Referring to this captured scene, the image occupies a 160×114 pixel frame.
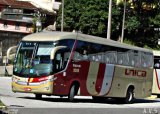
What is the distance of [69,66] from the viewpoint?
2289 cm

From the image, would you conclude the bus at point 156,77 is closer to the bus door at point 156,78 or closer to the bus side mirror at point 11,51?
the bus door at point 156,78

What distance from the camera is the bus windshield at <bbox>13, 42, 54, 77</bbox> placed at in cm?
2228

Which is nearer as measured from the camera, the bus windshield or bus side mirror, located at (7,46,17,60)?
the bus windshield

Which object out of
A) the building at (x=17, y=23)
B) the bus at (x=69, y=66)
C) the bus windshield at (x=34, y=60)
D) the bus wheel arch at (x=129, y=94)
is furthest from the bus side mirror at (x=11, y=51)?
the building at (x=17, y=23)

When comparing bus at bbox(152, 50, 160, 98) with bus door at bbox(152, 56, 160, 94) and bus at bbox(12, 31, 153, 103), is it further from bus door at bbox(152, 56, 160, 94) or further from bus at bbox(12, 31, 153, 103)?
bus at bbox(12, 31, 153, 103)

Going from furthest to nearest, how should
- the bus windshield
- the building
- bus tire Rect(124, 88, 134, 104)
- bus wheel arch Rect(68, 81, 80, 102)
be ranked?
the building → bus tire Rect(124, 88, 134, 104) → bus wheel arch Rect(68, 81, 80, 102) → the bus windshield

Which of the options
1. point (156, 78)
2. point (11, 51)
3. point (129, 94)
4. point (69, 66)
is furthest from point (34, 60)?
point (156, 78)

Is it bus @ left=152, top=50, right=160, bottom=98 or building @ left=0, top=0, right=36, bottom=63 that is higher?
building @ left=0, top=0, right=36, bottom=63

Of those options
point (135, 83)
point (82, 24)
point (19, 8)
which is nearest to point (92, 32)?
point (82, 24)

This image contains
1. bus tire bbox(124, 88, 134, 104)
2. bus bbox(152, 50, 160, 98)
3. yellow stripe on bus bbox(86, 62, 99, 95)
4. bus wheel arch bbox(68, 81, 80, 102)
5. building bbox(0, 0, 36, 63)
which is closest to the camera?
A: bus wheel arch bbox(68, 81, 80, 102)

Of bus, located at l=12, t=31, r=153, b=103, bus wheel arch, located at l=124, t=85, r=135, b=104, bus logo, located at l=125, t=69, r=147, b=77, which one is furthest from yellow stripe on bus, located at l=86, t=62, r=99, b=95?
bus wheel arch, located at l=124, t=85, r=135, b=104

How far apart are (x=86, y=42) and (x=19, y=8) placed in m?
59.8

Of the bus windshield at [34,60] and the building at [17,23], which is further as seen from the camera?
the building at [17,23]

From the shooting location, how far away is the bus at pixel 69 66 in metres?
22.3
